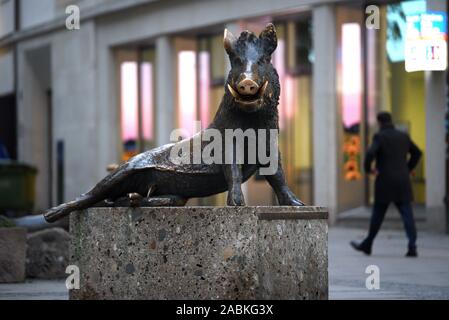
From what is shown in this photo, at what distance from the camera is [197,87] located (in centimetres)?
2614

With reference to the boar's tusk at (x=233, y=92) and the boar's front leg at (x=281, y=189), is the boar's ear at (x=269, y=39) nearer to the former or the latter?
the boar's tusk at (x=233, y=92)

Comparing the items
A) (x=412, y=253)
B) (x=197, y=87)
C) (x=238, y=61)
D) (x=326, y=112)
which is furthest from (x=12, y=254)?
(x=197, y=87)

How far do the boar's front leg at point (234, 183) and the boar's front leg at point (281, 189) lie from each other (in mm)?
323

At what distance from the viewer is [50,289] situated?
991 centimetres

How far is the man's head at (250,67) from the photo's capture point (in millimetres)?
6645

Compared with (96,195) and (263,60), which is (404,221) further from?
(263,60)

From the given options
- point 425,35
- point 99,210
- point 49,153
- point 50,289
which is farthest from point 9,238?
point 49,153

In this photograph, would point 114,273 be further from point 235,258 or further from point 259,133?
point 259,133

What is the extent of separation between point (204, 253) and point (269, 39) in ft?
4.97

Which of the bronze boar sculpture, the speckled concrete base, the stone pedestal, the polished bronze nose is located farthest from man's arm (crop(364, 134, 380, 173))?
the polished bronze nose

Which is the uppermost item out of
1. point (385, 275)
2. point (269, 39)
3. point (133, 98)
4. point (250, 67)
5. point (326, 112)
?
point (133, 98)
